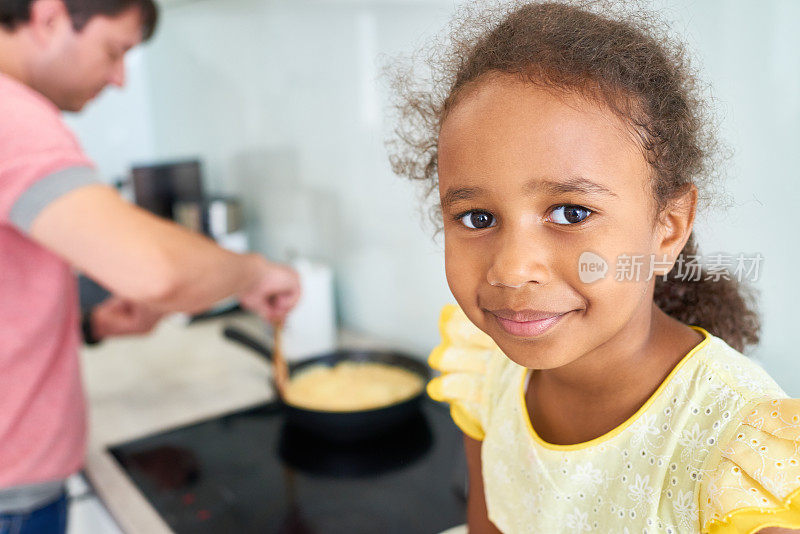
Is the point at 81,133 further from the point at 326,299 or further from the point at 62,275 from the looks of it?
the point at 62,275

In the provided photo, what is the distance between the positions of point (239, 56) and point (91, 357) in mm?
788

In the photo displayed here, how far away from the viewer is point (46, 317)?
0.89 meters

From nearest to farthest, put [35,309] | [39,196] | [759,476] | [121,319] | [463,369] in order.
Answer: [759,476] → [463,369] → [39,196] → [35,309] → [121,319]

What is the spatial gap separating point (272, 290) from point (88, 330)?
405mm

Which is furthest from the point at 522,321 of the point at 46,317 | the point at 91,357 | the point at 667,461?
the point at 91,357

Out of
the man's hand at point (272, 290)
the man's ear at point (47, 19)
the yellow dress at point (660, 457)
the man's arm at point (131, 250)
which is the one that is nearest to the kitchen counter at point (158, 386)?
the man's hand at point (272, 290)

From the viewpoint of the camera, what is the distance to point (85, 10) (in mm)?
942

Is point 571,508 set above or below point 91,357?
above

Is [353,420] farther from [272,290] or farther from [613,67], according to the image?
[613,67]

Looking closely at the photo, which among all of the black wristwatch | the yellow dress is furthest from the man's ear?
the yellow dress

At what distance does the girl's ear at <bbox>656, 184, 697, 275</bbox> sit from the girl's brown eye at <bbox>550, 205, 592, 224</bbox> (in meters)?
0.06

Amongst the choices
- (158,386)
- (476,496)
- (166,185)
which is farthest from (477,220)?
(166,185)

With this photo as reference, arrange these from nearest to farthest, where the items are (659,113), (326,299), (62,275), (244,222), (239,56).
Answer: (659,113)
(62,275)
(326,299)
(239,56)
(244,222)
